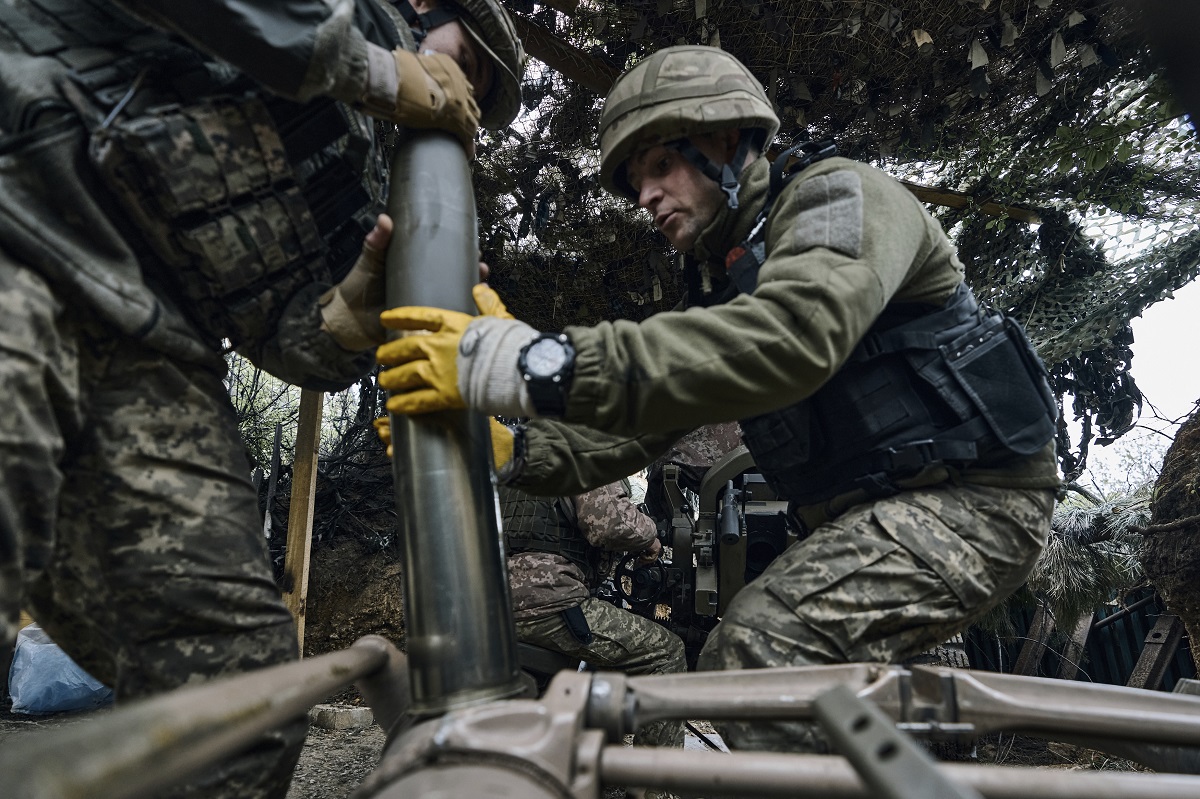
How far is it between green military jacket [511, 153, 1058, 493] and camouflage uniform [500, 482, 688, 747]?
7.57 ft

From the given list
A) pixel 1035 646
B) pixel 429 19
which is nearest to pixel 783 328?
pixel 429 19

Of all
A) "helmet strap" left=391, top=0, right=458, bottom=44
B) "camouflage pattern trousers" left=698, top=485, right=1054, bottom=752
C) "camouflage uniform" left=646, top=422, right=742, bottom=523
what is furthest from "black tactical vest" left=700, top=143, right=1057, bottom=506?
"camouflage uniform" left=646, top=422, right=742, bottom=523

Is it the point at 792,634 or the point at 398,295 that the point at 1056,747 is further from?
the point at 398,295

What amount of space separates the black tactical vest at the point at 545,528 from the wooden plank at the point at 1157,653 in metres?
3.65

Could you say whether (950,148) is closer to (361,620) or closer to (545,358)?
(545,358)

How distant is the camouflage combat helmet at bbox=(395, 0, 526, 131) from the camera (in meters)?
2.25

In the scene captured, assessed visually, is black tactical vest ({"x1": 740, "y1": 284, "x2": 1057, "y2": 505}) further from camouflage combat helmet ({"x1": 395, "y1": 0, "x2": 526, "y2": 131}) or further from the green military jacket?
camouflage combat helmet ({"x1": 395, "y1": 0, "x2": 526, "y2": 131})

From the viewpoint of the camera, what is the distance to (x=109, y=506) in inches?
62.4

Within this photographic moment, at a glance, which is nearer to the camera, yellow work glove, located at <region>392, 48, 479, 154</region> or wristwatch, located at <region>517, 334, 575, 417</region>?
wristwatch, located at <region>517, 334, 575, 417</region>

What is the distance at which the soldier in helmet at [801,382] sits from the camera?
1489mm

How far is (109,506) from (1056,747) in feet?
19.2

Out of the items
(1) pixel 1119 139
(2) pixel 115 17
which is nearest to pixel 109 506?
(2) pixel 115 17

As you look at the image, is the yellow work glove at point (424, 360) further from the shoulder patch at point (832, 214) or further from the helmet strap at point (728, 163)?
the helmet strap at point (728, 163)

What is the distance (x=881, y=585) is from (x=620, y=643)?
2339 mm
